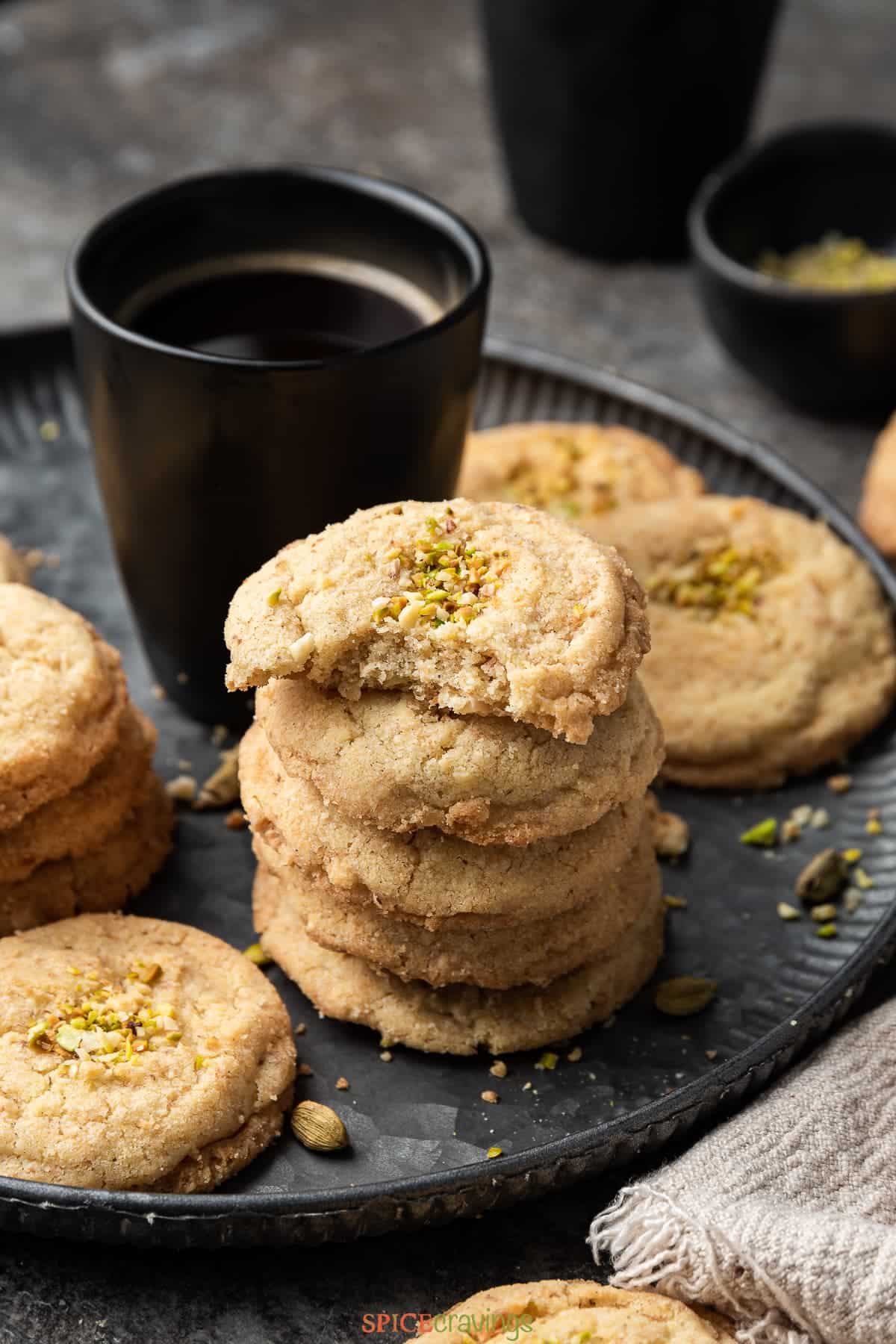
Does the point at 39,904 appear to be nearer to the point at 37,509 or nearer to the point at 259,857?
the point at 259,857

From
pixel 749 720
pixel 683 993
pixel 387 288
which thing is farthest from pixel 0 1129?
pixel 387 288

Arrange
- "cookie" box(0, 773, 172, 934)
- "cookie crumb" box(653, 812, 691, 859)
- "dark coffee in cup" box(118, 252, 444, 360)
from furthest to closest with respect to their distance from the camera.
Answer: "dark coffee in cup" box(118, 252, 444, 360), "cookie crumb" box(653, 812, 691, 859), "cookie" box(0, 773, 172, 934)

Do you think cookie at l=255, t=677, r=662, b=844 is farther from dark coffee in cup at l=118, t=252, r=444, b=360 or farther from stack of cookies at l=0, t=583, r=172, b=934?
dark coffee in cup at l=118, t=252, r=444, b=360

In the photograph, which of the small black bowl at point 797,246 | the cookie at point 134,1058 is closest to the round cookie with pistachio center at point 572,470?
the small black bowl at point 797,246

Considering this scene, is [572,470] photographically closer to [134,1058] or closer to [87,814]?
[87,814]

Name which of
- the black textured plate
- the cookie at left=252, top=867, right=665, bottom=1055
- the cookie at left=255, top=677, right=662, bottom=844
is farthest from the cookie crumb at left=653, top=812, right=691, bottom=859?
the cookie at left=255, top=677, right=662, bottom=844

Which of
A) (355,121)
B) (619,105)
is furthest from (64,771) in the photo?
(355,121)
